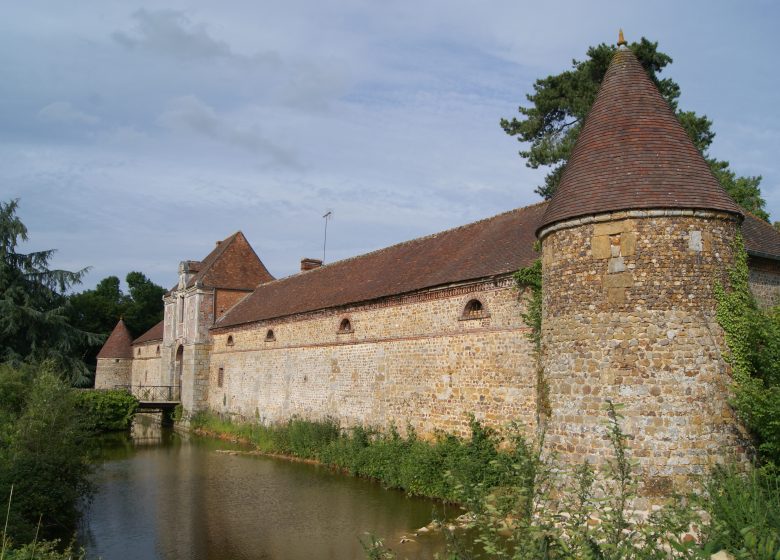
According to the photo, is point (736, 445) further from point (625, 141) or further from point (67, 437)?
point (67, 437)

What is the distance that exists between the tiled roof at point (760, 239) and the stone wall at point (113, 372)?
140 ft

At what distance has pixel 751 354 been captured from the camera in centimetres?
904

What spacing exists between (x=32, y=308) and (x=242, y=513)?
17.8 m

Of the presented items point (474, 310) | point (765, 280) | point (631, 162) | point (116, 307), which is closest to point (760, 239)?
point (765, 280)

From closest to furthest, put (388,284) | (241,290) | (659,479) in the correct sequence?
(659,479)
(388,284)
(241,290)

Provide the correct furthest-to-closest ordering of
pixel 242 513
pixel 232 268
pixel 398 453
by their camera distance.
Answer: pixel 232 268 → pixel 398 453 → pixel 242 513

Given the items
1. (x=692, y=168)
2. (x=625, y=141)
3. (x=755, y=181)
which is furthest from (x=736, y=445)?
(x=755, y=181)

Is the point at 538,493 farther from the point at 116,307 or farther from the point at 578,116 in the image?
the point at 116,307

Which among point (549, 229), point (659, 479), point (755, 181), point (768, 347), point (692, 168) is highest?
point (755, 181)

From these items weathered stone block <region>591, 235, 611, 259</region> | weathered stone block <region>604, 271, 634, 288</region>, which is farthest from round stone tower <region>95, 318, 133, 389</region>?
weathered stone block <region>604, 271, 634, 288</region>

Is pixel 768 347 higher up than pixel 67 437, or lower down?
higher up

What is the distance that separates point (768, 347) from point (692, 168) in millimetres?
2797

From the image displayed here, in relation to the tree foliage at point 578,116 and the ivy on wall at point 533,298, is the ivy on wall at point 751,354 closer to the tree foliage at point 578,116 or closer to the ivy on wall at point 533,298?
the ivy on wall at point 533,298

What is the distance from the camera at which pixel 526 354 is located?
1323cm
